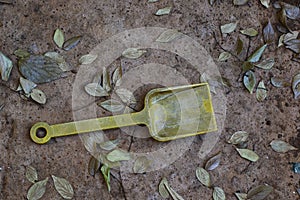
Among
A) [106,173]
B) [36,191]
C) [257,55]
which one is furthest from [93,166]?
[257,55]

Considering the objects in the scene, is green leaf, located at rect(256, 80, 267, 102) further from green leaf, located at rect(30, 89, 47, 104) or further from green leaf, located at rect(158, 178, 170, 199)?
green leaf, located at rect(30, 89, 47, 104)

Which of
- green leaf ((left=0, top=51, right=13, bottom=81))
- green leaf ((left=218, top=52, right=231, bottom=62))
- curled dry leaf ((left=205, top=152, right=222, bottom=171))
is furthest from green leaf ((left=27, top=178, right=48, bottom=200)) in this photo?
green leaf ((left=218, top=52, right=231, bottom=62))

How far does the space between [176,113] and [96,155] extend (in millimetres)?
198

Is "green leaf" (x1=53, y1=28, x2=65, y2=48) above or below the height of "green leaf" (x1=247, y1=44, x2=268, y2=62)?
above

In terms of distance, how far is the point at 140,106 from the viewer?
113 cm

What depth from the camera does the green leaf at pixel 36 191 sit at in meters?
1.09

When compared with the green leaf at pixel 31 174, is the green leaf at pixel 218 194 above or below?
below

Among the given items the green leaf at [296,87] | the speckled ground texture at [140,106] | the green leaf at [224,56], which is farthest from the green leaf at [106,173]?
the green leaf at [296,87]

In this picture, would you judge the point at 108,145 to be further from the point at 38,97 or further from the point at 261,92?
the point at 261,92

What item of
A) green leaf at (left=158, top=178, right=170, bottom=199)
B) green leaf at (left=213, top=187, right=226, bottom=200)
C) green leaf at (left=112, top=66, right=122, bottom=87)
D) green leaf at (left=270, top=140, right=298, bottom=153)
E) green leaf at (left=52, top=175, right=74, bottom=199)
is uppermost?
green leaf at (left=112, top=66, right=122, bottom=87)

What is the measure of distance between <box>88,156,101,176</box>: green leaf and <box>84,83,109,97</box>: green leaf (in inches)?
5.6

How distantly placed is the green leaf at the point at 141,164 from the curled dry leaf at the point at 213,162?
0.13 metres

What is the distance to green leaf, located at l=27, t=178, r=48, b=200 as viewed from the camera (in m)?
1.09

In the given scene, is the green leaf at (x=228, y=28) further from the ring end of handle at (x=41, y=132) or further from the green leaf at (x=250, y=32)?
the ring end of handle at (x=41, y=132)
